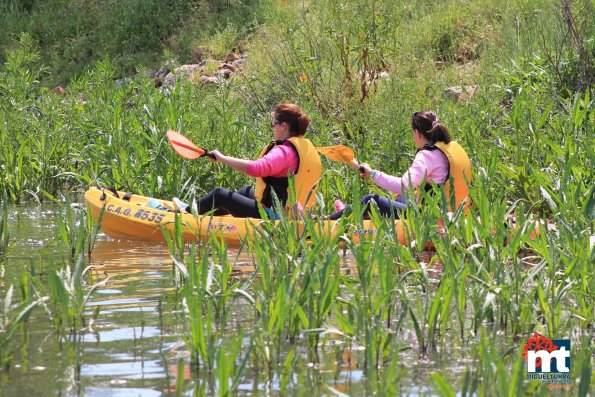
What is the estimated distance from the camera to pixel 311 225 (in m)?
4.85

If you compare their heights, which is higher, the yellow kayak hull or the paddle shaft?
the paddle shaft

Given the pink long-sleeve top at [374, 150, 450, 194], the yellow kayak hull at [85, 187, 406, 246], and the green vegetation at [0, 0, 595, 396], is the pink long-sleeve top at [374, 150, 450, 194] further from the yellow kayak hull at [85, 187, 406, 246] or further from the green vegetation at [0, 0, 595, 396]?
the yellow kayak hull at [85, 187, 406, 246]

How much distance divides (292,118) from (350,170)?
3.22 feet

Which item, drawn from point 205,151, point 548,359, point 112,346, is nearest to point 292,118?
point 205,151

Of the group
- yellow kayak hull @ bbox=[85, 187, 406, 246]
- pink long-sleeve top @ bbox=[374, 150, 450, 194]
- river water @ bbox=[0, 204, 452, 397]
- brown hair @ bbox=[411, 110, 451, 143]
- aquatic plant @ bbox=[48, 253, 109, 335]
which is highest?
brown hair @ bbox=[411, 110, 451, 143]

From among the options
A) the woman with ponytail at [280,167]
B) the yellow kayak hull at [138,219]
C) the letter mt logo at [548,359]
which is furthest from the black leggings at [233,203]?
the letter mt logo at [548,359]

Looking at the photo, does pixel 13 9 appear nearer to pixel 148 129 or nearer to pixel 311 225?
pixel 148 129

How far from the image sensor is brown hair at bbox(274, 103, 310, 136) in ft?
23.0

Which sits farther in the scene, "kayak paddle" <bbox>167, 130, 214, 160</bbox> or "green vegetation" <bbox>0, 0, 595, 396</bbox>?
"kayak paddle" <bbox>167, 130, 214, 160</bbox>

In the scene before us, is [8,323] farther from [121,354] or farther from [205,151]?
[205,151]

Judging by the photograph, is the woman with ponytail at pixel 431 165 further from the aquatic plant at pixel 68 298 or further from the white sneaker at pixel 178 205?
the aquatic plant at pixel 68 298

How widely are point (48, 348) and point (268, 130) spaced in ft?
15.7

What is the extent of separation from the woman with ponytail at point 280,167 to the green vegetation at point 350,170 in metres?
0.33


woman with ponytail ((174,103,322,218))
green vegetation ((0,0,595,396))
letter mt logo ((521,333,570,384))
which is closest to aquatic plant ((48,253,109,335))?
green vegetation ((0,0,595,396))
